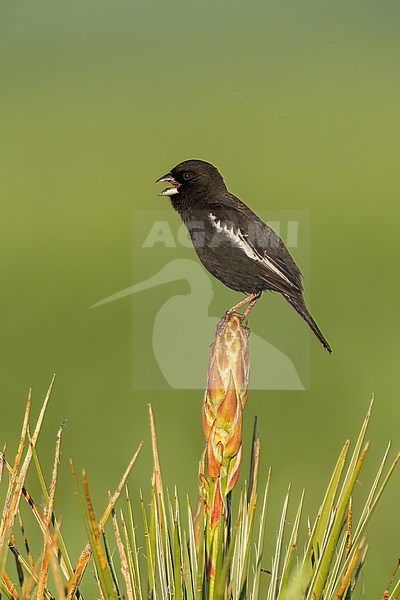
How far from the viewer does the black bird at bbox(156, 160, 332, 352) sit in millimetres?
Answer: 3180

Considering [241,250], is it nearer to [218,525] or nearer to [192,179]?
[192,179]

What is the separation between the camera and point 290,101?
2734 cm

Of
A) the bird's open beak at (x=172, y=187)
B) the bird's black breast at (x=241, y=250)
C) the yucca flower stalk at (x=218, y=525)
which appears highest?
the bird's open beak at (x=172, y=187)

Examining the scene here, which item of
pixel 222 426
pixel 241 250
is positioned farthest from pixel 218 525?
pixel 241 250

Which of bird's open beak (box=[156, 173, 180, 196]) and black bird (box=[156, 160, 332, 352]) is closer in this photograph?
black bird (box=[156, 160, 332, 352])

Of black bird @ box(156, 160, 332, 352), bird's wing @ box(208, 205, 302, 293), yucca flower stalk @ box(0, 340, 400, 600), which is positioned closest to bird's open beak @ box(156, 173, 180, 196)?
black bird @ box(156, 160, 332, 352)

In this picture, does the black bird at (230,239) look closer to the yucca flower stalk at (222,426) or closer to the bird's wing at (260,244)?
the bird's wing at (260,244)

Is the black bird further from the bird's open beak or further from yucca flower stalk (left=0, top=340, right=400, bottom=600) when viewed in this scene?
yucca flower stalk (left=0, top=340, right=400, bottom=600)

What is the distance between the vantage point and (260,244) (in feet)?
10.8

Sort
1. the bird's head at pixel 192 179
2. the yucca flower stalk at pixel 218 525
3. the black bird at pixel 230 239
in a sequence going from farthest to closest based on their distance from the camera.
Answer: the bird's head at pixel 192 179 < the black bird at pixel 230 239 < the yucca flower stalk at pixel 218 525

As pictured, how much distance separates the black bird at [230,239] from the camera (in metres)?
3.18

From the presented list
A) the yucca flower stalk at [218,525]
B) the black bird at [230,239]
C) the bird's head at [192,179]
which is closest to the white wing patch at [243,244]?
A: the black bird at [230,239]

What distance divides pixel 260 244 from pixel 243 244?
0.20 ft

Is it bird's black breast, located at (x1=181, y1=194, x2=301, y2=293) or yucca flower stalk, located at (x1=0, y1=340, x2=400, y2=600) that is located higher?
bird's black breast, located at (x1=181, y1=194, x2=301, y2=293)
